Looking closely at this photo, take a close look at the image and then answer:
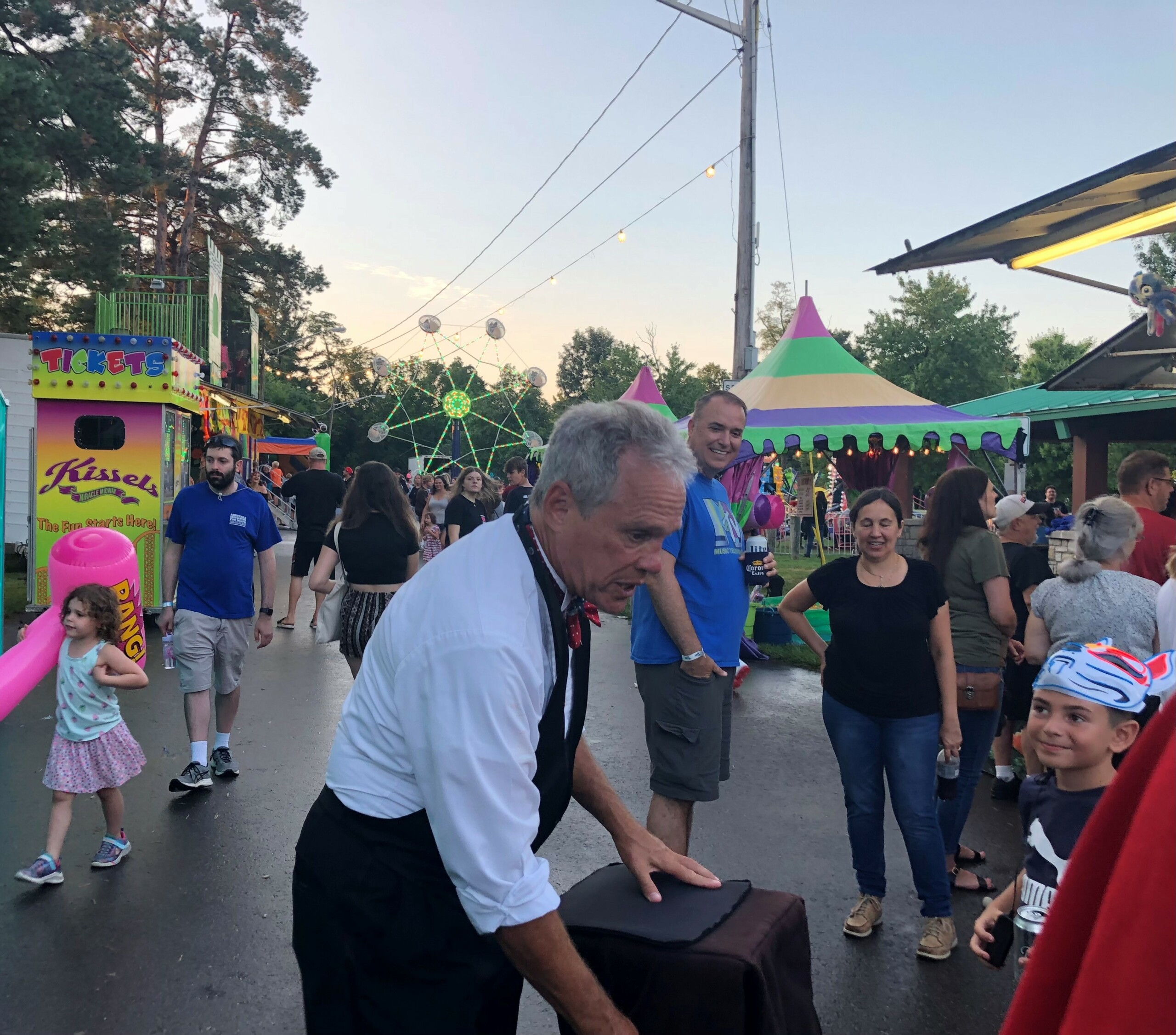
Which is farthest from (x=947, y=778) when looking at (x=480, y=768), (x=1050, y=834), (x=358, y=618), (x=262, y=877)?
(x=358, y=618)

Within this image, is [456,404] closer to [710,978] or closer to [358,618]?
[358,618]

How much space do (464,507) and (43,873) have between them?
5.96 m

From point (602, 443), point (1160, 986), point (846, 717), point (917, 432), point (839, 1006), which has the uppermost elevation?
point (917, 432)

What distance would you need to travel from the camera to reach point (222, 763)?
567 cm

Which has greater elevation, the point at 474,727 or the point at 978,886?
the point at 474,727

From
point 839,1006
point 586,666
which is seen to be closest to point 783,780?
point 839,1006

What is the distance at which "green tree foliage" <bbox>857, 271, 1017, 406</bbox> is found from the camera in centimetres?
3503

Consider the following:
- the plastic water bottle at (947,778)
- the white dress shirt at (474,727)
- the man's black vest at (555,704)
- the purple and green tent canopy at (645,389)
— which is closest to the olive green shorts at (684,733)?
the plastic water bottle at (947,778)

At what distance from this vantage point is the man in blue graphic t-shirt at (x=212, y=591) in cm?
551

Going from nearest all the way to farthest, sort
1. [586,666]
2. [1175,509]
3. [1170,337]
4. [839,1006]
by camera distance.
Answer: [586,666]
[839,1006]
[1170,337]
[1175,509]

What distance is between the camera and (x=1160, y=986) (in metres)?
0.75

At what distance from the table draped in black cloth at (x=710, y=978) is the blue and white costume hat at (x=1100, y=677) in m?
1.19

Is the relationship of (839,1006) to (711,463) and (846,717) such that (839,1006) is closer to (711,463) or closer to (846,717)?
(846,717)

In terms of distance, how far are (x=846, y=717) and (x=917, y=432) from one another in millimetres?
7378
